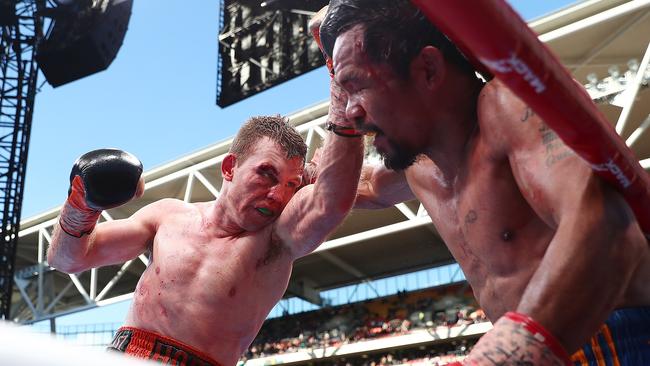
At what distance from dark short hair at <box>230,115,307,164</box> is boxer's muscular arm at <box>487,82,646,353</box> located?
1.52 metres

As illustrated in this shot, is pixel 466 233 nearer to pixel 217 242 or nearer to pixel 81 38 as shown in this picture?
pixel 217 242

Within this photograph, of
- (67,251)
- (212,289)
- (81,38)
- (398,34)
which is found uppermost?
(81,38)

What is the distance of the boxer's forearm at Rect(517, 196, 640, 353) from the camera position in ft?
3.83

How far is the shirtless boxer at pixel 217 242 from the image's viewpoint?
251cm

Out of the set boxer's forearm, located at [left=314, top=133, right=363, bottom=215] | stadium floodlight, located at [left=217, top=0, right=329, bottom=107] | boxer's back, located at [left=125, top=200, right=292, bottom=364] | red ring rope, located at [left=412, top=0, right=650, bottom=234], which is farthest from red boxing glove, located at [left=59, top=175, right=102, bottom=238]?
stadium floodlight, located at [left=217, top=0, right=329, bottom=107]

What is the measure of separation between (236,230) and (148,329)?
20.1 inches

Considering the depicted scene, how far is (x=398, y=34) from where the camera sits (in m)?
1.61

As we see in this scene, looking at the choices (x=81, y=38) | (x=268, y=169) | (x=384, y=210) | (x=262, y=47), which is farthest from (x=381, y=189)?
(x=262, y=47)

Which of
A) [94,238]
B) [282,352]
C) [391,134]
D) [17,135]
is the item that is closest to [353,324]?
[282,352]

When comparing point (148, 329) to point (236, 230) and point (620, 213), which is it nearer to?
point (236, 230)

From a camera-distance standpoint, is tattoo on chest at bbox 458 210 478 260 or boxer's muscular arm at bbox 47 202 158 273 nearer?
tattoo on chest at bbox 458 210 478 260

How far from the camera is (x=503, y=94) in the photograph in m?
1.51

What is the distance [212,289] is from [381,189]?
2.48 ft

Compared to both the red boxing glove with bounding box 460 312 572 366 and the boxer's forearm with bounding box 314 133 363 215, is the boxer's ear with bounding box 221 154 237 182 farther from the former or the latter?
the red boxing glove with bounding box 460 312 572 366
